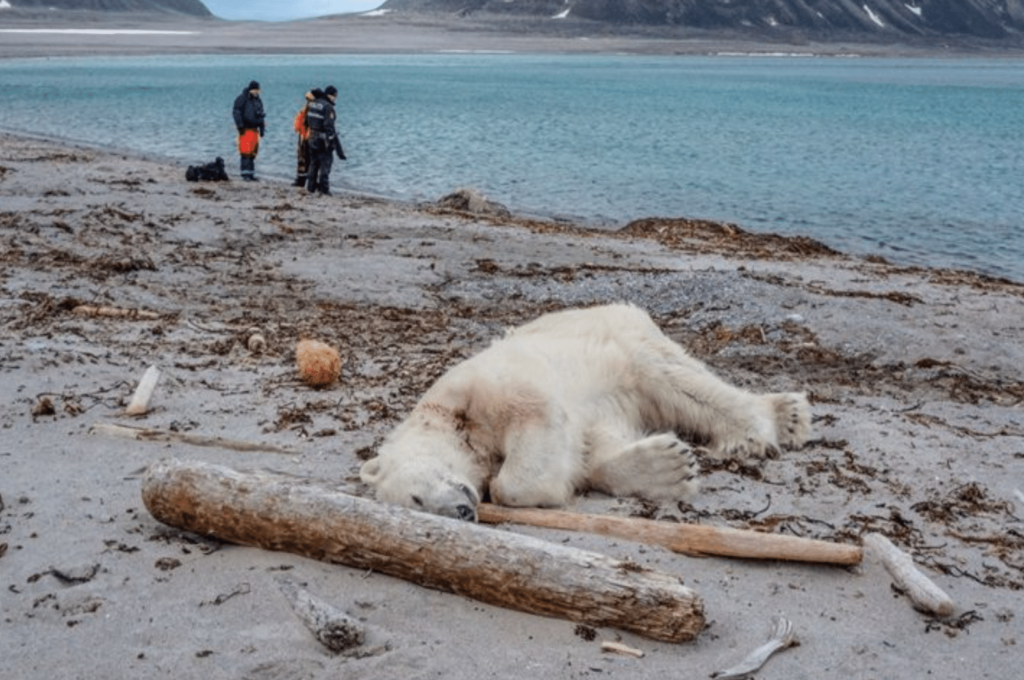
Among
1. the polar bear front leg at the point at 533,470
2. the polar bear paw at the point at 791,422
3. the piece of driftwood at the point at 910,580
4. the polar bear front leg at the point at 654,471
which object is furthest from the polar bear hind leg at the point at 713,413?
the piece of driftwood at the point at 910,580

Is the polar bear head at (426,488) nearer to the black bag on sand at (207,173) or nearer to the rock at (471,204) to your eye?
the rock at (471,204)

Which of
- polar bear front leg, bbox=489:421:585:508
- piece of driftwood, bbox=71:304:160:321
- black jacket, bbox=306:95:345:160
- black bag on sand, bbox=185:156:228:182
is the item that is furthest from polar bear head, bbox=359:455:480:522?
black bag on sand, bbox=185:156:228:182

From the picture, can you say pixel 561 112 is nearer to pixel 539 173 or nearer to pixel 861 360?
pixel 539 173

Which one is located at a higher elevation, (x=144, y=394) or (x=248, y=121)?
(x=248, y=121)

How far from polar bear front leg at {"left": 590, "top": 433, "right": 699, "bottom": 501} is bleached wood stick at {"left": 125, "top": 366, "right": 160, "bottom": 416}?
9.42 ft

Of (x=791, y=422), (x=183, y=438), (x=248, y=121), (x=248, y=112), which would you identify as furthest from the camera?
(x=248, y=121)

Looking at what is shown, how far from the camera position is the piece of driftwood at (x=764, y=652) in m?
3.60

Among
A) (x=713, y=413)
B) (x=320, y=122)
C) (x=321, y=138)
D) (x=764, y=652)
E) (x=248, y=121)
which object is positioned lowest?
(x=764, y=652)

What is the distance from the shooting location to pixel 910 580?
4258 millimetres

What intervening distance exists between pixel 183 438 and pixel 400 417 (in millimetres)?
1283

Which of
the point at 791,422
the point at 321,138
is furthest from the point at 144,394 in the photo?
the point at 321,138

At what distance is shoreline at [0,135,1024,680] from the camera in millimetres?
3799

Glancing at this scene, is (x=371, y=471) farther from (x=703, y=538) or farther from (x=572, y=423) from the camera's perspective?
(x=703, y=538)

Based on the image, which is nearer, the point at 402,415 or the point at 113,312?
the point at 402,415
